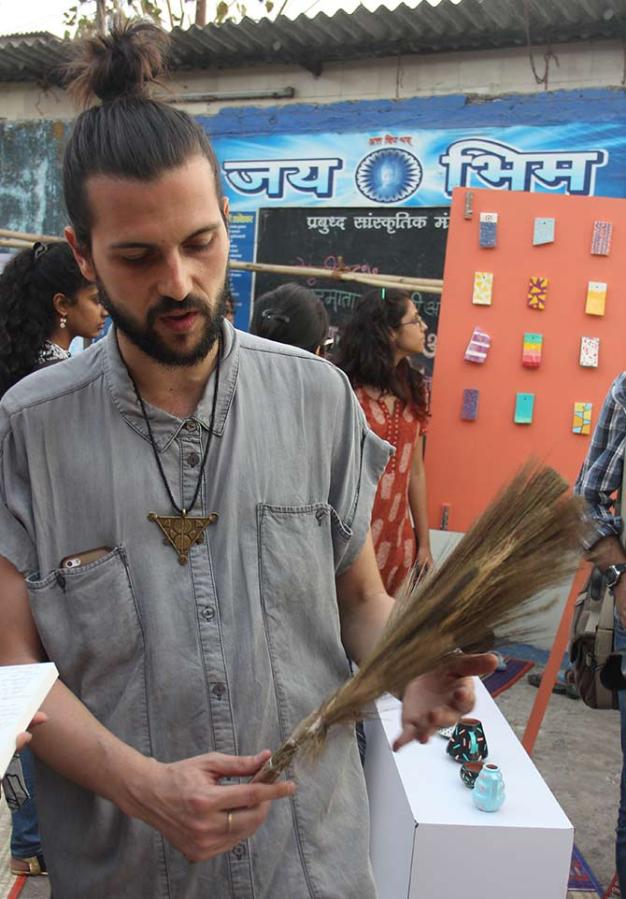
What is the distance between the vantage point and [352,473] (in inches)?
57.1

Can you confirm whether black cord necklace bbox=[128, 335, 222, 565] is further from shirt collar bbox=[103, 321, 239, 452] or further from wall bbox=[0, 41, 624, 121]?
wall bbox=[0, 41, 624, 121]

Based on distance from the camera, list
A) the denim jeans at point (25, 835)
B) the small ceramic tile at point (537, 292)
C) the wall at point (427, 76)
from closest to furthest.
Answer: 1. the denim jeans at point (25, 835)
2. the small ceramic tile at point (537, 292)
3. the wall at point (427, 76)

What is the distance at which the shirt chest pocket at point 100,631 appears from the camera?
4.13 ft

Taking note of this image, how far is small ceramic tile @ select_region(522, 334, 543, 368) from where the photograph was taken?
4801mm

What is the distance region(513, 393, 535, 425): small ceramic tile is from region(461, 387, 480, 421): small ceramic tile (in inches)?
8.8

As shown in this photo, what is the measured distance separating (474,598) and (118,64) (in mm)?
983

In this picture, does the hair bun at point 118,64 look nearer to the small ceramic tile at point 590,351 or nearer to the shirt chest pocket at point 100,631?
the shirt chest pocket at point 100,631

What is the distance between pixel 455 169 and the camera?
627 cm

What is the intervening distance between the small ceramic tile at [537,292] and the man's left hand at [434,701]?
12.5 ft

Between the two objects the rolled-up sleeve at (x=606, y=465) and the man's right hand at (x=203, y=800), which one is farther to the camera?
the rolled-up sleeve at (x=606, y=465)

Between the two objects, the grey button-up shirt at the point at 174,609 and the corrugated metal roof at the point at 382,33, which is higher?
the corrugated metal roof at the point at 382,33

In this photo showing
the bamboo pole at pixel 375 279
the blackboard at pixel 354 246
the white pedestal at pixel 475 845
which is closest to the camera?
the white pedestal at pixel 475 845

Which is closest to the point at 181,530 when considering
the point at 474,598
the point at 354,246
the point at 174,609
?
the point at 174,609

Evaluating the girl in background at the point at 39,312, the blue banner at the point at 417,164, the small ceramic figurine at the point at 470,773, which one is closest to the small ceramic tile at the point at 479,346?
the blue banner at the point at 417,164
